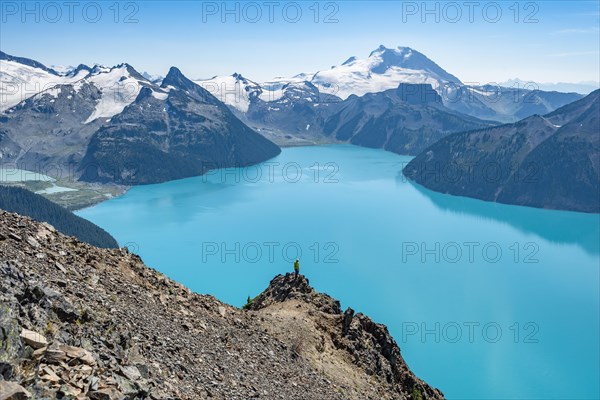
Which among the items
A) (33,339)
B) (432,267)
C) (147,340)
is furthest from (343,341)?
(432,267)

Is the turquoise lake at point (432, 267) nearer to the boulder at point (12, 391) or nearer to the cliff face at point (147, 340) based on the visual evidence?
the cliff face at point (147, 340)

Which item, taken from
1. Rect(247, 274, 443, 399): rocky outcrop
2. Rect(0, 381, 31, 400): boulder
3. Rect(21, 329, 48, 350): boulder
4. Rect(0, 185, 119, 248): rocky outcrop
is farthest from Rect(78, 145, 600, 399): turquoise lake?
Rect(0, 381, 31, 400): boulder

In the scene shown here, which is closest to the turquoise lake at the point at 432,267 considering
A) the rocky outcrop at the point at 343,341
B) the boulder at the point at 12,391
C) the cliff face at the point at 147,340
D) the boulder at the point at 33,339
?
the rocky outcrop at the point at 343,341

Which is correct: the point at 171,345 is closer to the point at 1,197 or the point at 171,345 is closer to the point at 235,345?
the point at 235,345

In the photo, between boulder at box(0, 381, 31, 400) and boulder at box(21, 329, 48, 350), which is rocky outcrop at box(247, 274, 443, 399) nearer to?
boulder at box(21, 329, 48, 350)

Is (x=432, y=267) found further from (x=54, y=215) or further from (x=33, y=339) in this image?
(x=33, y=339)

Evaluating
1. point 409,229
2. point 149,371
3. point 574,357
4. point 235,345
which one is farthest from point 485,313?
Result: point 149,371

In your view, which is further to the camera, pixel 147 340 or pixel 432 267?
pixel 432 267
